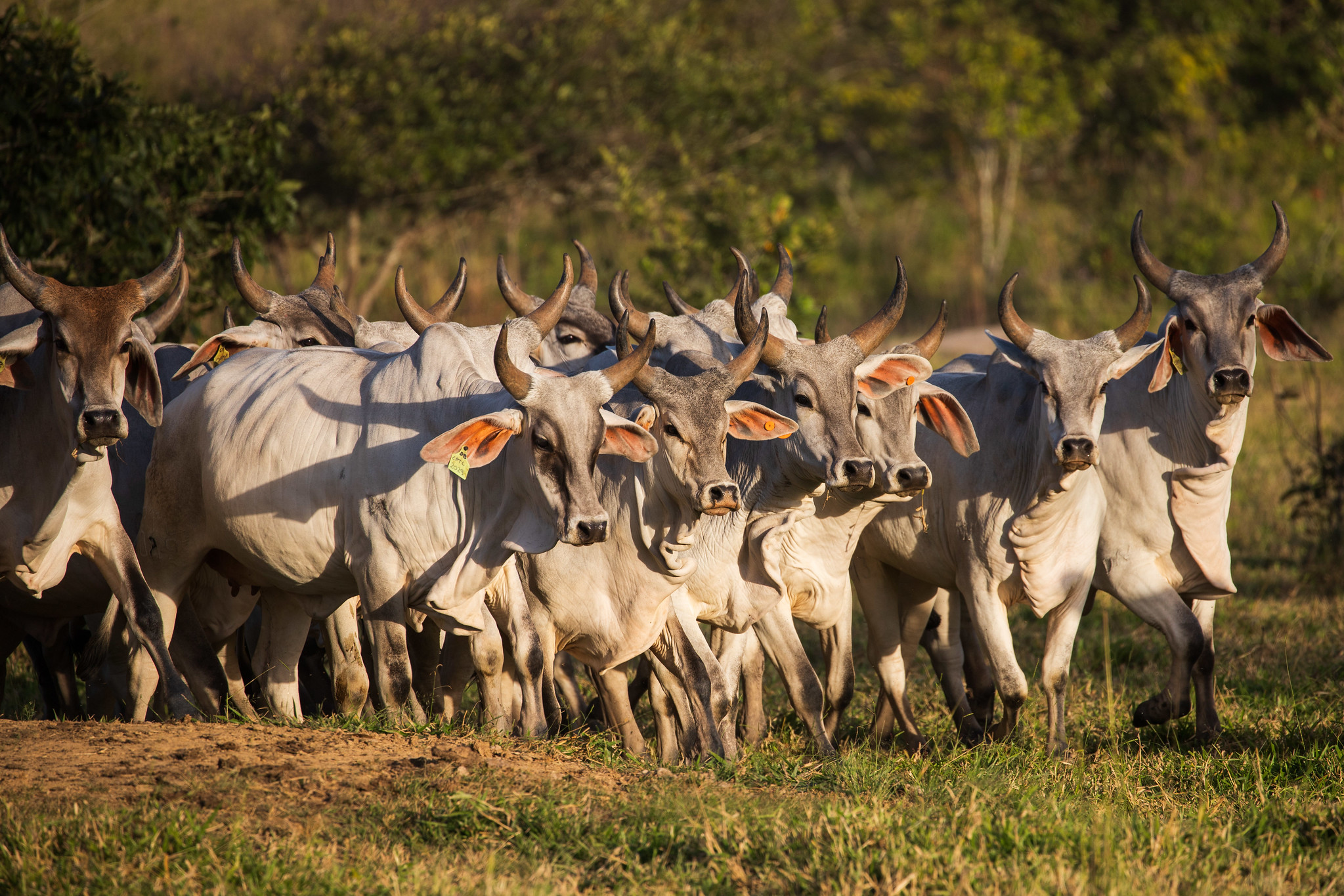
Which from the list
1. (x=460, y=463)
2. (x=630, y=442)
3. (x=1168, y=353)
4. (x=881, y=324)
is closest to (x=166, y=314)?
(x=460, y=463)

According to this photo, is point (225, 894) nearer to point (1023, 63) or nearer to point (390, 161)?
point (390, 161)

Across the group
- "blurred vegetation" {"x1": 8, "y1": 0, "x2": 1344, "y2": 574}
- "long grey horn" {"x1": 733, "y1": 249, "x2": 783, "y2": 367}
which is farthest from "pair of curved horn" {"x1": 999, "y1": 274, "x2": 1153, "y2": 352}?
"blurred vegetation" {"x1": 8, "y1": 0, "x2": 1344, "y2": 574}

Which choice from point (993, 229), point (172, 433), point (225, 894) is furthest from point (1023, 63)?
point (225, 894)

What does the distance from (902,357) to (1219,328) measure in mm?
1561

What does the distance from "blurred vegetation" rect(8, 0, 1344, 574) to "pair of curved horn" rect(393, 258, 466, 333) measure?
7.40 feet

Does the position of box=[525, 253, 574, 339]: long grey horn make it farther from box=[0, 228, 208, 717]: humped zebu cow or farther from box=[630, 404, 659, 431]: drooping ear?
box=[0, 228, 208, 717]: humped zebu cow

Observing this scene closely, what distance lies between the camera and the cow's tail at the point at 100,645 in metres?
5.85

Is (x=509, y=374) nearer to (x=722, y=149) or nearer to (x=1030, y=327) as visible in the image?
(x=1030, y=327)

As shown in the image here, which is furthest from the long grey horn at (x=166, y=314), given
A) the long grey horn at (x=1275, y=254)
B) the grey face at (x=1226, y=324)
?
the long grey horn at (x=1275, y=254)

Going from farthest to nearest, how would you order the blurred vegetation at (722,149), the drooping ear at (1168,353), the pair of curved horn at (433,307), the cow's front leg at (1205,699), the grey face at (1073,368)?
the blurred vegetation at (722,149)
the pair of curved horn at (433,307)
the drooping ear at (1168,353)
the cow's front leg at (1205,699)
the grey face at (1073,368)

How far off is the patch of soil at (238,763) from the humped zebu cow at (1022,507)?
2168 millimetres

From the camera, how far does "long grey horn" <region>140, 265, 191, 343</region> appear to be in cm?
566

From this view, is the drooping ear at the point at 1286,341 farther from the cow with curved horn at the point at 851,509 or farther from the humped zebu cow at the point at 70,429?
the humped zebu cow at the point at 70,429

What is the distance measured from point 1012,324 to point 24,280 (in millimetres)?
4058
